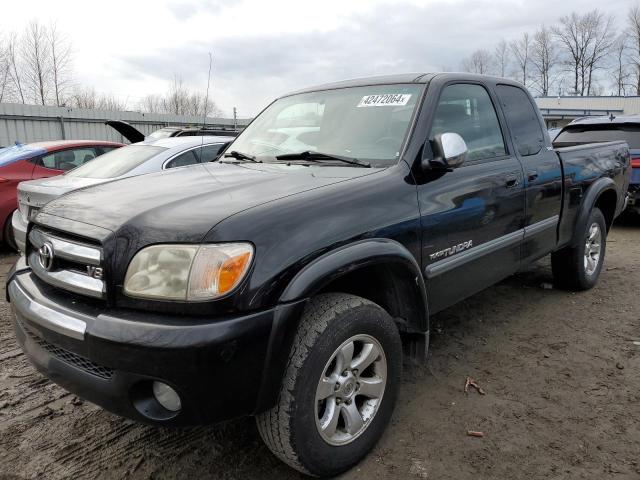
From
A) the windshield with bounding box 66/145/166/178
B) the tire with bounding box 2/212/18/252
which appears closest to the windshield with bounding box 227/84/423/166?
the windshield with bounding box 66/145/166/178

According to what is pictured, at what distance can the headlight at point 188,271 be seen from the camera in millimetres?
Result: 1841

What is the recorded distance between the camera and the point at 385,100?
3033 mm

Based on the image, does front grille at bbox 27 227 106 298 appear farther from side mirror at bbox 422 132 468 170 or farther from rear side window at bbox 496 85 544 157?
rear side window at bbox 496 85 544 157

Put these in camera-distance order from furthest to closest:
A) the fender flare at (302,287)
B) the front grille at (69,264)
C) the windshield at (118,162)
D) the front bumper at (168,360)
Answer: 1. the windshield at (118,162)
2. the front grille at (69,264)
3. the fender flare at (302,287)
4. the front bumper at (168,360)

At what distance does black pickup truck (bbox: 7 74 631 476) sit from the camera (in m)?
1.85

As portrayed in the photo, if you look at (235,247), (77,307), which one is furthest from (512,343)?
(77,307)

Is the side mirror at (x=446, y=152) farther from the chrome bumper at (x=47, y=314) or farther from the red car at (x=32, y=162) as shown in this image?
the red car at (x=32, y=162)

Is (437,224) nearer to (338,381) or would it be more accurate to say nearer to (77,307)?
(338,381)

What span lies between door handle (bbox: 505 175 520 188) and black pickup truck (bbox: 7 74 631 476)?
0.05 ft

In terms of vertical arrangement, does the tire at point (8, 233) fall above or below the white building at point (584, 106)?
below

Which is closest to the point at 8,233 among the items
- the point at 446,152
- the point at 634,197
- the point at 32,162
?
the point at 32,162

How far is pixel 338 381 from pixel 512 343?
81.2 inches

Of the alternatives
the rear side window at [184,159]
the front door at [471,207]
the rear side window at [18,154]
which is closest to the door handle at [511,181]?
the front door at [471,207]

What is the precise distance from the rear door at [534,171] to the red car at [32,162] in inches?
229
